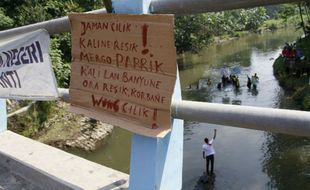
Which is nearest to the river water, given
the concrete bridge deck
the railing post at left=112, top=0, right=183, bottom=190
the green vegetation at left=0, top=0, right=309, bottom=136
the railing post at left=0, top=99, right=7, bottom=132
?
the green vegetation at left=0, top=0, right=309, bottom=136

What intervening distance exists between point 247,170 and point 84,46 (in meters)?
8.82

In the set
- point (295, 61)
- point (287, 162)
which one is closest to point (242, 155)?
point (287, 162)

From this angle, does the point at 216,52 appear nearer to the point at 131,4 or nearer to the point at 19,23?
the point at 19,23

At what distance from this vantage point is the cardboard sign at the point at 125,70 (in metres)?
1.99

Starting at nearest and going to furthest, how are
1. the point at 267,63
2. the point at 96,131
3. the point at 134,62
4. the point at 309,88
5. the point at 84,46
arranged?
the point at 134,62
the point at 84,46
the point at 96,131
the point at 309,88
the point at 267,63

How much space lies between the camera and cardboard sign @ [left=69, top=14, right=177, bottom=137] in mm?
1990

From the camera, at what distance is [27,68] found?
2871 millimetres

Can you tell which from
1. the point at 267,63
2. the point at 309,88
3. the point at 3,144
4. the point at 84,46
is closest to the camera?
the point at 84,46

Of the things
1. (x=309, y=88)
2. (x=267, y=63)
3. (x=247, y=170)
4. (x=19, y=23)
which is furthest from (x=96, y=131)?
(x=267, y=63)

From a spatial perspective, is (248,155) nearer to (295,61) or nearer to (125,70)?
(295,61)

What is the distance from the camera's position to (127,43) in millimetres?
2160

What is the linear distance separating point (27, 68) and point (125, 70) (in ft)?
3.21

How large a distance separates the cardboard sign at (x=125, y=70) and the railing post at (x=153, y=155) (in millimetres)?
92

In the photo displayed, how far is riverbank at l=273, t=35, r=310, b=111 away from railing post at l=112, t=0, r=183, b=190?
41.4 ft
